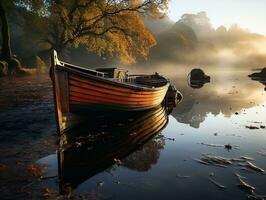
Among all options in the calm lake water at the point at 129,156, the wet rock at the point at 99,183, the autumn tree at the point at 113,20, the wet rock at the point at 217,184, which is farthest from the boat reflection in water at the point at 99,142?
the autumn tree at the point at 113,20

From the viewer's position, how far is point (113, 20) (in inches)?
1388

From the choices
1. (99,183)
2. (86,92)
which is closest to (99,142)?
(86,92)

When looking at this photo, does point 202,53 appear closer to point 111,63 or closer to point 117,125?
point 111,63

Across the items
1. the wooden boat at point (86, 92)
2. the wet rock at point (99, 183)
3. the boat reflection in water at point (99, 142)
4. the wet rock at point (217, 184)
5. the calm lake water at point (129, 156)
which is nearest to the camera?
the calm lake water at point (129, 156)

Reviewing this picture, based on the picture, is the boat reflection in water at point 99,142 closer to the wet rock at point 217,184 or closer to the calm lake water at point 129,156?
the calm lake water at point 129,156

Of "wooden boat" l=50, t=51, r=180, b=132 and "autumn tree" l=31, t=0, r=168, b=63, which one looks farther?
"autumn tree" l=31, t=0, r=168, b=63

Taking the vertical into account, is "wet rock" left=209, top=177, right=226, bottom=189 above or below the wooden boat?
below

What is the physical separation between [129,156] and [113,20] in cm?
2889

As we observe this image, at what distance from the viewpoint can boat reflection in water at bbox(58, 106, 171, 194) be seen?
7654 mm

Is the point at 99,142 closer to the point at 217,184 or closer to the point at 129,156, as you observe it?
the point at 129,156

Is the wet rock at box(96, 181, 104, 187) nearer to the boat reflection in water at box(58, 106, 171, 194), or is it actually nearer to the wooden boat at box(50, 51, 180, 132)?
the boat reflection in water at box(58, 106, 171, 194)

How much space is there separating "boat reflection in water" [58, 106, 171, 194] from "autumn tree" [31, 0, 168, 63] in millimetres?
20974

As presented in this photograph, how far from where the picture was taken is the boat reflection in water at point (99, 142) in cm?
765

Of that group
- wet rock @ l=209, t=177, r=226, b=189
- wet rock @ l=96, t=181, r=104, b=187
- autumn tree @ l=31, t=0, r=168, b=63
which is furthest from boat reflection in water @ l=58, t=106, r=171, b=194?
autumn tree @ l=31, t=0, r=168, b=63
